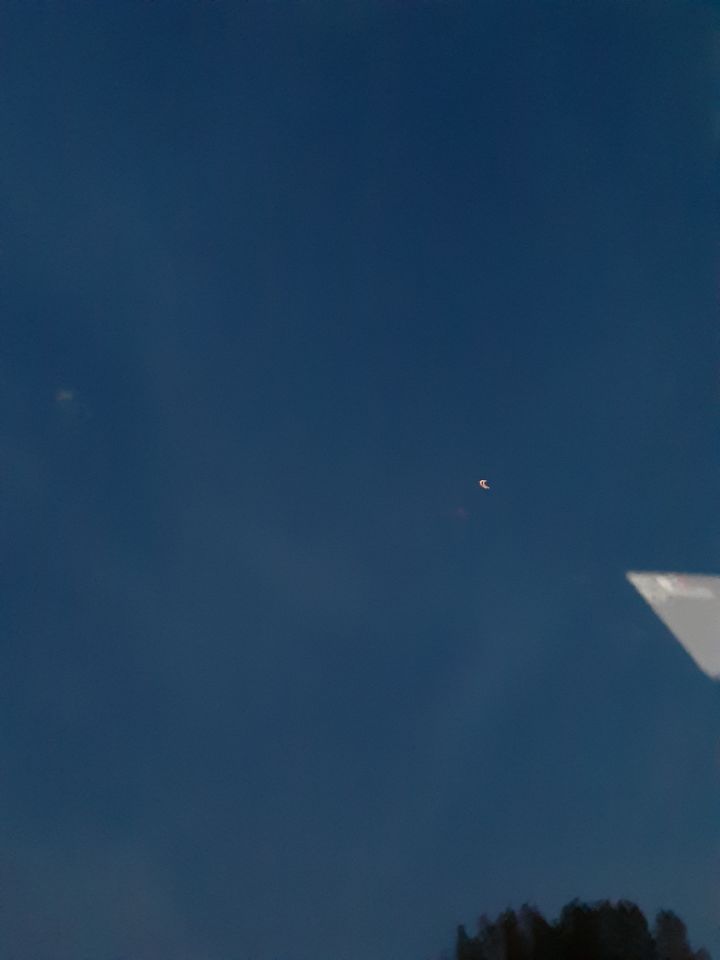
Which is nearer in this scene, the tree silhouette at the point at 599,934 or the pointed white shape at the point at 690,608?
the tree silhouette at the point at 599,934

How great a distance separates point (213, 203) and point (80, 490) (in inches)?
84.3

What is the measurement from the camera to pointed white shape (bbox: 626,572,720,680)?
246 inches

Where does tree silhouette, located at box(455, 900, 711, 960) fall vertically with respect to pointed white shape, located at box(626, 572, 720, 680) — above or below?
below

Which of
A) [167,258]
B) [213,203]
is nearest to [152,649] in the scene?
[167,258]

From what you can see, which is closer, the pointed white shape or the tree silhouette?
the tree silhouette

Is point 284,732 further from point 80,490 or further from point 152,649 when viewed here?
point 80,490

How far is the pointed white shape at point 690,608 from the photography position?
246 inches

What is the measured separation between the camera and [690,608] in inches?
247

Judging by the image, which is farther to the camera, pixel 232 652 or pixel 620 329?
pixel 620 329

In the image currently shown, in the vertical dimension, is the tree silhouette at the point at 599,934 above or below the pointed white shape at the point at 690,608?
below

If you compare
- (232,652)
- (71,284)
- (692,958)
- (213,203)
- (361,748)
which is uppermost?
(213,203)

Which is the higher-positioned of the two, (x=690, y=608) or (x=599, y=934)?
(x=690, y=608)

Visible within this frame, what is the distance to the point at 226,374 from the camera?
236 inches

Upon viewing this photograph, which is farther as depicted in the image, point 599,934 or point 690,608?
→ point 690,608
